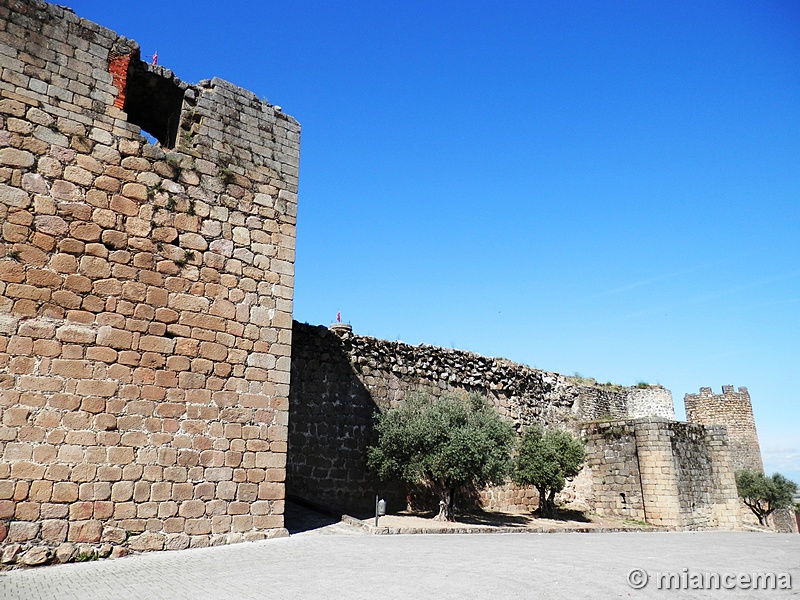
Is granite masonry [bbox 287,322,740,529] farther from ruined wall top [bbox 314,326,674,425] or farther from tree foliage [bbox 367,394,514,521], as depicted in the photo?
tree foliage [bbox 367,394,514,521]

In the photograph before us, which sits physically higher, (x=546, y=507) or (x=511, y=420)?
(x=511, y=420)

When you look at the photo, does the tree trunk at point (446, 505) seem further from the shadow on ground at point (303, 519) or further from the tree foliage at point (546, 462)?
the tree foliage at point (546, 462)

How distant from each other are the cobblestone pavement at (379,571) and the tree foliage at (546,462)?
21.1 feet

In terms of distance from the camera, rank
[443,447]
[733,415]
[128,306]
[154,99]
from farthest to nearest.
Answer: [733,415] < [443,447] < [154,99] < [128,306]

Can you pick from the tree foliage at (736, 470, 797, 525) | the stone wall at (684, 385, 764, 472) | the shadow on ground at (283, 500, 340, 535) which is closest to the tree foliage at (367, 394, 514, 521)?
the shadow on ground at (283, 500, 340, 535)

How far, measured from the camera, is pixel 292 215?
1144 centimetres

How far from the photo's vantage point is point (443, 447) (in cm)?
1379

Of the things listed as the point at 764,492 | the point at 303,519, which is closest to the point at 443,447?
the point at 303,519

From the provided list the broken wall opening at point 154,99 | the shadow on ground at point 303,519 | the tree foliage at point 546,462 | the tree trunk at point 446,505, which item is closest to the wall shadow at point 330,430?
the shadow on ground at point 303,519

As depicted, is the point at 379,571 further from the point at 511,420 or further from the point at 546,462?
the point at 511,420

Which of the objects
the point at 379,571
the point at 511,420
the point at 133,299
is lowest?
the point at 379,571

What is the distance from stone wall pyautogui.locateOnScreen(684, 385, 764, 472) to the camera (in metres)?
40.0

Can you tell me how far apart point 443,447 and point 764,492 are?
23.9 meters

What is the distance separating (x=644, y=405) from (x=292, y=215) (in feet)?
78.2
